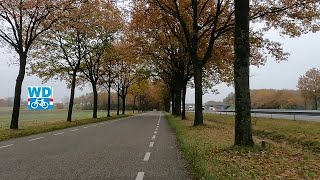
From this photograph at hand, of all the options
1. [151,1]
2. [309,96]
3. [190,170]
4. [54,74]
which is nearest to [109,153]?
[190,170]

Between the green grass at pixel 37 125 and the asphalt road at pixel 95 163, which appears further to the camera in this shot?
the green grass at pixel 37 125

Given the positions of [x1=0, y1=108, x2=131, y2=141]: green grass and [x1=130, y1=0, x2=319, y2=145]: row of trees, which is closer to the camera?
[x1=130, y1=0, x2=319, y2=145]: row of trees

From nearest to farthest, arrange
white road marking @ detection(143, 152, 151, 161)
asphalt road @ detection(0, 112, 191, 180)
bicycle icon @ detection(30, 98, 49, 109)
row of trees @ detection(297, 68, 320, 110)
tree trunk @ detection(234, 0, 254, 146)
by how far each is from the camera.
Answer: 1. asphalt road @ detection(0, 112, 191, 180)
2. white road marking @ detection(143, 152, 151, 161)
3. tree trunk @ detection(234, 0, 254, 146)
4. bicycle icon @ detection(30, 98, 49, 109)
5. row of trees @ detection(297, 68, 320, 110)

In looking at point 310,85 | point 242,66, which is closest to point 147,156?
point 242,66

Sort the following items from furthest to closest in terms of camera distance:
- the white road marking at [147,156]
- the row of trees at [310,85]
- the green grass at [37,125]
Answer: the row of trees at [310,85] → the green grass at [37,125] → the white road marking at [147,156]

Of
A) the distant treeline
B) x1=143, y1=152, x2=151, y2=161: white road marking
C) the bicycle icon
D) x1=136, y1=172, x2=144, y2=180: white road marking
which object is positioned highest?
the distant treeline

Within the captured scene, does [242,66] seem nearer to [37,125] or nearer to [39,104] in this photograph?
[39,104]

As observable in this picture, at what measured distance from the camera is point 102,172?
769 cm

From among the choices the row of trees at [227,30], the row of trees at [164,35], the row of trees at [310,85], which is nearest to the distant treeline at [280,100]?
the row of trees at [310,85]

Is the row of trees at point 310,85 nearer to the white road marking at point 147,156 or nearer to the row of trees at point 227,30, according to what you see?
the row of trees at point 227,30

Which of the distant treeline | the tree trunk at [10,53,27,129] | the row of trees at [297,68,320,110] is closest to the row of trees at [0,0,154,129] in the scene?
the tree trunk at [10,53,27,129]

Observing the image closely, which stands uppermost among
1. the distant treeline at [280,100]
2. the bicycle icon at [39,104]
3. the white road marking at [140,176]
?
the distant treeline at [280,100]

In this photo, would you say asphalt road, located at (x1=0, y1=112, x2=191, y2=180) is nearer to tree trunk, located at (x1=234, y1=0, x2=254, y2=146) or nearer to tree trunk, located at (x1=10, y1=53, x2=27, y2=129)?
tree trunk, located at (x1=234, y1=0, x2=254, y2=146)

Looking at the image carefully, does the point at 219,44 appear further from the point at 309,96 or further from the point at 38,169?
the point at 309,96
